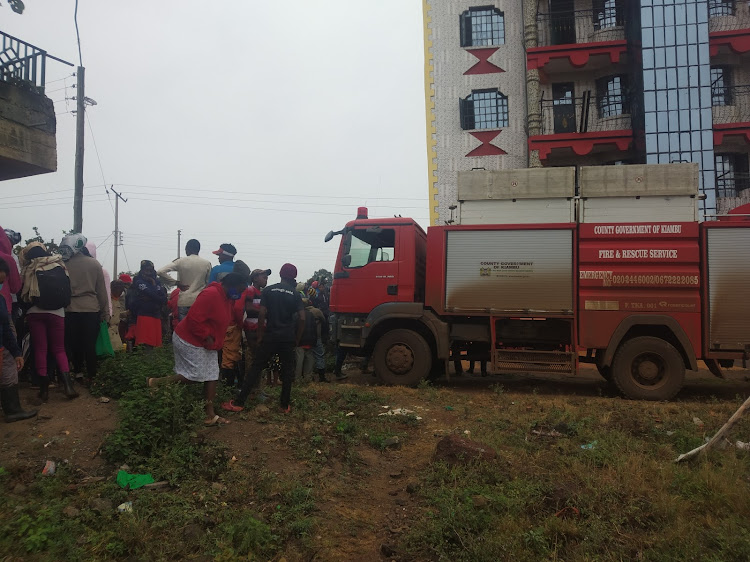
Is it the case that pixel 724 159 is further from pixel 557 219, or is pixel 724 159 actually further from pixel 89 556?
pixel 89 556

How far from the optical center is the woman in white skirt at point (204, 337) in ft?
17.5

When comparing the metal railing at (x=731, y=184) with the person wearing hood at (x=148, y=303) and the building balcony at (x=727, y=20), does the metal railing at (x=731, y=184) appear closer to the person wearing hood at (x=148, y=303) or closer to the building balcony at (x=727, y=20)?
the building balcony at (x=727, y=20)

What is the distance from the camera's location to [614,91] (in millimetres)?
16547

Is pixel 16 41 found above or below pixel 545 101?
below

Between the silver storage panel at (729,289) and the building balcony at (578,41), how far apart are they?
10.5 meters

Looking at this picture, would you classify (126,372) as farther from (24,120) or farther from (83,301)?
(24,120)

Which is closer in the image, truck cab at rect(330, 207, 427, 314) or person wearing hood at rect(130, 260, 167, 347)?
person wearing hood at rect(130, 260, 167, 347)

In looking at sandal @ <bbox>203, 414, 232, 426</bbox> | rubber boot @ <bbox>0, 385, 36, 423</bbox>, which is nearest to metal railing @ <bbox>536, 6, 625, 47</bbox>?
sandal @ <bbox>203, 414, 232, 426</bbox>

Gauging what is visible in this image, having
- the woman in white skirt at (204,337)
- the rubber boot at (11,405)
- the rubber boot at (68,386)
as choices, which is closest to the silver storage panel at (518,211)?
the woman in white skirt at (204,337)

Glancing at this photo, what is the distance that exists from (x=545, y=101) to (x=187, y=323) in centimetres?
1484

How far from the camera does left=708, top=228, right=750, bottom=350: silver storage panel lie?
727 centimetres

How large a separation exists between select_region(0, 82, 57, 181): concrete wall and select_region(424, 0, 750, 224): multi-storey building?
9.50 m

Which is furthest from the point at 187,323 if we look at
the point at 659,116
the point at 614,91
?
the point at 614,91

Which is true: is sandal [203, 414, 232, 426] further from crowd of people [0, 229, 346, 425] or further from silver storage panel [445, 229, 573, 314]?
silver storage panel [445, 229, 573, 314]
